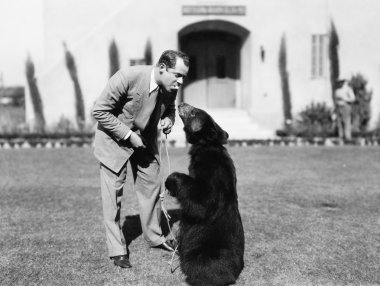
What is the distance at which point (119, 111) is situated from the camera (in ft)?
14.6

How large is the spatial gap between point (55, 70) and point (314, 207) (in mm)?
11680

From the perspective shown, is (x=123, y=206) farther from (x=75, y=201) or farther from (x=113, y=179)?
(x=113, y=179)

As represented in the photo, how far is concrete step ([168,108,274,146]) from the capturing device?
15.2m

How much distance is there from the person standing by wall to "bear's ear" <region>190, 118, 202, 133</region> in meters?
11.3

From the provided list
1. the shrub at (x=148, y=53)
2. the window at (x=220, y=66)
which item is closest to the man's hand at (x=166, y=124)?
the shrub at (x=148, y=53)

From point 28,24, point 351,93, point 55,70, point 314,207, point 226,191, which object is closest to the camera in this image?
point 226,191

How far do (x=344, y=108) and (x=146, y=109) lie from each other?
11.4 metres

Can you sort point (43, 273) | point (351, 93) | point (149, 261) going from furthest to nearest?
point (351, 93), point (149, 261), point (43, 273)

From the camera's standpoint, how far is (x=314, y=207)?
259 inches

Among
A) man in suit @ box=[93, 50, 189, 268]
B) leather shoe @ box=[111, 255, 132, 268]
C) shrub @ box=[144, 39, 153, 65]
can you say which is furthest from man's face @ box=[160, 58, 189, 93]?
shrub @ box=[144, 39, 153, 65]

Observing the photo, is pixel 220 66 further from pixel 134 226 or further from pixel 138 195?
pixel 138 195

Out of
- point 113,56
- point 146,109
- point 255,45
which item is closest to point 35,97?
point 113,56

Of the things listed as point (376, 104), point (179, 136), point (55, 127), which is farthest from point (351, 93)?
point (55, 127)

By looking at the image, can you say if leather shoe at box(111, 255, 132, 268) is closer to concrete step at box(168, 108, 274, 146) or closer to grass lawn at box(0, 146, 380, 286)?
grass lawn at box(0, 146, 380, 286)
